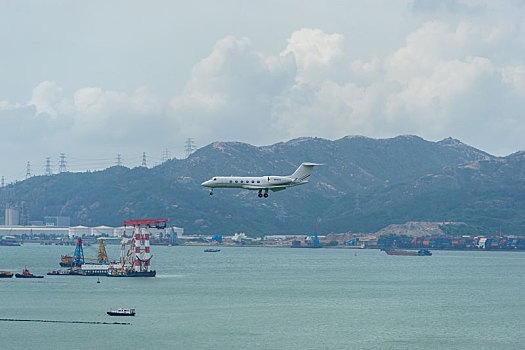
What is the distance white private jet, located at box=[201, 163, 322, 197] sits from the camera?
133750mm

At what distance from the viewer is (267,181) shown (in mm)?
134625

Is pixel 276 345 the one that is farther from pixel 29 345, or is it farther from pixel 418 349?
pixel 29 345

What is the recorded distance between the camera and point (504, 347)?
19488cm

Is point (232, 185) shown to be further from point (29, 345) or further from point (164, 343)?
point (29, 345)

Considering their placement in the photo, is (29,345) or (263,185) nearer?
(263,185)

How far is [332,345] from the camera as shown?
637 feet

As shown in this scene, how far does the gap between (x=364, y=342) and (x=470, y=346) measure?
27167 mm

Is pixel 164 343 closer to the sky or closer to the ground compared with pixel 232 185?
closer to the ground

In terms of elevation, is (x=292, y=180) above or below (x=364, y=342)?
above

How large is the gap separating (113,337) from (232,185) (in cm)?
7763

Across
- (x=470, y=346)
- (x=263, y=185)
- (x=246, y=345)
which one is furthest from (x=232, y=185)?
(x=470, y=346)

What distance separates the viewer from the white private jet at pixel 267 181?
134m

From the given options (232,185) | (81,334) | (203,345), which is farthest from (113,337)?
(232,185)

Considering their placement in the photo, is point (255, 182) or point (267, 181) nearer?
point (267, 181)
